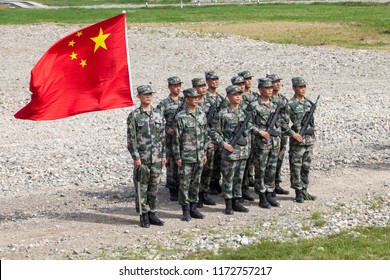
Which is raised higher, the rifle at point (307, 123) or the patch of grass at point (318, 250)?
the rifle at point (307, 123)

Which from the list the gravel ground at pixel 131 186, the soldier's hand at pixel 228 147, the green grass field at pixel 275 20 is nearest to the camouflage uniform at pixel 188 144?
the soldier's hand at pixel 228 147

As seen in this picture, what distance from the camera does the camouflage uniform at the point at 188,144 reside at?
14477 mm

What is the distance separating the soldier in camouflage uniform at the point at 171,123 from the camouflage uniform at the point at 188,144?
1.15 metres

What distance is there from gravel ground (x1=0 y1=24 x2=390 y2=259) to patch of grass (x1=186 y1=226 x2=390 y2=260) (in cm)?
32

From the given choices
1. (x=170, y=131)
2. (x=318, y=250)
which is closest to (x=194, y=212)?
(x=170, y=131)

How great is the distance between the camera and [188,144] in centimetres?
1448

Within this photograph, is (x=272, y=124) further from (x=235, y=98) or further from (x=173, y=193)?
(x=173, y=193)

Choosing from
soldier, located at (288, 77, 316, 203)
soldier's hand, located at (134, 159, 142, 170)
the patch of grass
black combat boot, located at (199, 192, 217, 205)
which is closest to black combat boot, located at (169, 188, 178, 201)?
black combat boot, located at (199, 192, 217, 205)

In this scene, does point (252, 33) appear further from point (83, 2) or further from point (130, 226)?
point (83, 2)

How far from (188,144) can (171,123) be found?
147 centimetres

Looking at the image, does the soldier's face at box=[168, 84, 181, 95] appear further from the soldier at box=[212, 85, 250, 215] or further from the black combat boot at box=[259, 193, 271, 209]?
the black combat boot at box=[259, 193, 271, 209]

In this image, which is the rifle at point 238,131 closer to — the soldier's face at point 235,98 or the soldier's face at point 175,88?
the soldier's face at point 235,98

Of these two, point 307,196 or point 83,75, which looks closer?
point 83,75

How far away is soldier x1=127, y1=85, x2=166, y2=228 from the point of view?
46.3 feet
